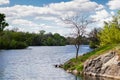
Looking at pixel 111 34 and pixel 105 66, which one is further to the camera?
pixel 111 34

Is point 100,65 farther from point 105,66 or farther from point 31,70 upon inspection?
point 31,70

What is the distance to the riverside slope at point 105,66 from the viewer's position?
53.1m

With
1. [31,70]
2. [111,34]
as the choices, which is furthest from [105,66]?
[111,34]

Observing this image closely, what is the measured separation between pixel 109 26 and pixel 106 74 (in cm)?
4290

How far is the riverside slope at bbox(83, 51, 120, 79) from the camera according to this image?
174ft

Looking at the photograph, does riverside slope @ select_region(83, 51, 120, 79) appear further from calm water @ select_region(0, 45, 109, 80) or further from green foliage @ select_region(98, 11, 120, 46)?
green foliage @ select_region(98, 11, 120, 46)

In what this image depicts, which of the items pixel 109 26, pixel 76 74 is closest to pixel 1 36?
pixel 109 26

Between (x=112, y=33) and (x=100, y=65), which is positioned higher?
(x=112, y=33)

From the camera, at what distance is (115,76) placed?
172 feet

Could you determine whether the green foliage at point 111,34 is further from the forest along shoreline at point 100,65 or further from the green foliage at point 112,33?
the forest along shoreline at point 100,65

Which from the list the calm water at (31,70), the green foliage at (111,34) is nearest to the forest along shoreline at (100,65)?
the calm water at (31,70)

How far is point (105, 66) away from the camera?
5509 centimetres

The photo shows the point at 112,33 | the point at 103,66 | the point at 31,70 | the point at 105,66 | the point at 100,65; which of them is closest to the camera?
the point at 105,66

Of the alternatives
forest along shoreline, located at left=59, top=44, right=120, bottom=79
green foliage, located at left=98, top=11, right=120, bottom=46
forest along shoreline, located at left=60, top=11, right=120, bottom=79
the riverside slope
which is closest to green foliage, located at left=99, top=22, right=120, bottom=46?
green foliage, located at left=98, top=11, right=120, bottom=46
